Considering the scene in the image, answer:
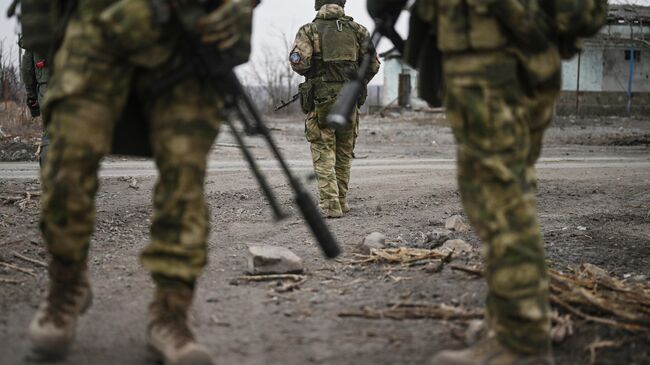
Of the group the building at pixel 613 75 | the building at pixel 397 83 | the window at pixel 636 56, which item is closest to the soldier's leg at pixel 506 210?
the building at pixel 613 75

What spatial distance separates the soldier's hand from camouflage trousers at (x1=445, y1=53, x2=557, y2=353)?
81cm

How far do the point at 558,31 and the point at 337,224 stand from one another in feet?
12.6

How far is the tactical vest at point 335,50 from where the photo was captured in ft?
21.6

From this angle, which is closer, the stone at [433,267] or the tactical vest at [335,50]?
the stone at [433,267]

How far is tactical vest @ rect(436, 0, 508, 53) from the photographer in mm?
2525

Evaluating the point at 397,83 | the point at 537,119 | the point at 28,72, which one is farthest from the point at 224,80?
the point at 397,83

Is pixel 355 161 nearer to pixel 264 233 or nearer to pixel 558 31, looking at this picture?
pixel 264 233

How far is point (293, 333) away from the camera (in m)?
3.12

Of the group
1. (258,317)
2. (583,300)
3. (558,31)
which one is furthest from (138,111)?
(583,300)

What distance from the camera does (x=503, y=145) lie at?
2.51 m

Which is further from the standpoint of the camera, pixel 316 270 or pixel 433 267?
pixel 316 270

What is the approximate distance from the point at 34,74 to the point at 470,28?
17.8ft

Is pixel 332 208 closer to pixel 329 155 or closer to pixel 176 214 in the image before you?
pixel 329 155

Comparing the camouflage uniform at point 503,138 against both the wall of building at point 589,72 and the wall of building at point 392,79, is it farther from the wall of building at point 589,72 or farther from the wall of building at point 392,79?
the wall of building at point 392,79
